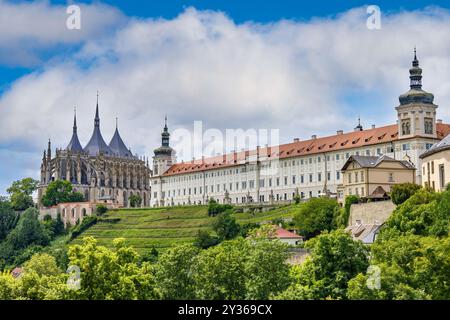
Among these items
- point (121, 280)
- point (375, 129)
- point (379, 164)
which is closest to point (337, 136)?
point (375, 129)

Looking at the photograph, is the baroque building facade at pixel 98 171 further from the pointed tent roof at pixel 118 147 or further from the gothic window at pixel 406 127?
the gothic window at pixel 406 127

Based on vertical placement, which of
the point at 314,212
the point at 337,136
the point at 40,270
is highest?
the point at 337,136

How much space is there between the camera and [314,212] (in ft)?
216

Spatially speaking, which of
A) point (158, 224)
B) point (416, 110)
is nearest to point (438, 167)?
point (416, 110)

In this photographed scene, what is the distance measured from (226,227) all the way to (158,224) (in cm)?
1848

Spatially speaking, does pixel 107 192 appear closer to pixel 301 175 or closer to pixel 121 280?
pixel 301 175

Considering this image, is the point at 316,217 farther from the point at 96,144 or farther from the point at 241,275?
the point at 96,144

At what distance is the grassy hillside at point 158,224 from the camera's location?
81.0m

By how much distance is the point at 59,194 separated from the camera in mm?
119375

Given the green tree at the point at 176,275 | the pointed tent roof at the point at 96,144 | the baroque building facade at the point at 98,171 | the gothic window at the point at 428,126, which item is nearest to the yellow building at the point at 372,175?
the gothic window at the point at 428,126

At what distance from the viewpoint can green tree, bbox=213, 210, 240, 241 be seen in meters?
74.6

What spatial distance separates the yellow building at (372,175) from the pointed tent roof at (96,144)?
247 feet

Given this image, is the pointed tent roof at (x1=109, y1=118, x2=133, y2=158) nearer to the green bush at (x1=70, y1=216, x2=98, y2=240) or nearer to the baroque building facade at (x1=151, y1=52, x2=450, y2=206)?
the baroque building facade at (x1=151, y1=52, x2=450, y2=206)

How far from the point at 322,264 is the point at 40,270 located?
35951mm
